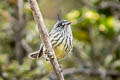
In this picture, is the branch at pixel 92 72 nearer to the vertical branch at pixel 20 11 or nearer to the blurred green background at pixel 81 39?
the blurred green background at pixel 81 39

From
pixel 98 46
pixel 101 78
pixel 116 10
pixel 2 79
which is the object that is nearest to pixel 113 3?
pixel 116 10

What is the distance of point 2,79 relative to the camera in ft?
16.2

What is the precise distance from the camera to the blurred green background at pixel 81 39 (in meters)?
5.36

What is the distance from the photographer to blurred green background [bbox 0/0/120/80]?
5.36 metres

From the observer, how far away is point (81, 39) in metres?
5.63

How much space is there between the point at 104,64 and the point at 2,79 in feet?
4.34

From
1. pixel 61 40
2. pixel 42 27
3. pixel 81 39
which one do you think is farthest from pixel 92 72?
pixel 42 27

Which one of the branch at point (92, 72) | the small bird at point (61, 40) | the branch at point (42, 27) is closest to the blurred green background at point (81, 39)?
the branch at point (92, 72)

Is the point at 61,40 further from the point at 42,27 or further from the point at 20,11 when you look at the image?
the point at 20,11

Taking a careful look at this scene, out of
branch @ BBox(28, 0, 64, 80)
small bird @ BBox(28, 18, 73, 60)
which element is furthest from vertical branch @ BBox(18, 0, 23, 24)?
branch @ BBox(28, 0, 64, 80)

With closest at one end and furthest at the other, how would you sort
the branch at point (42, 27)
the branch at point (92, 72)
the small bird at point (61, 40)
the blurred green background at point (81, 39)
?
the branch at point (42, 27)
the small bird at point (61, 40)
the branch at point (92, 72)
the blurred green background at point (81, 39)

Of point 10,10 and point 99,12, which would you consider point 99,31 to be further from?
point 10,10

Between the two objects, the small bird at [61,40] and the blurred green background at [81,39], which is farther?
the blurred green background at [81,39]

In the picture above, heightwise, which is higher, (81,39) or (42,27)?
(42,27)
